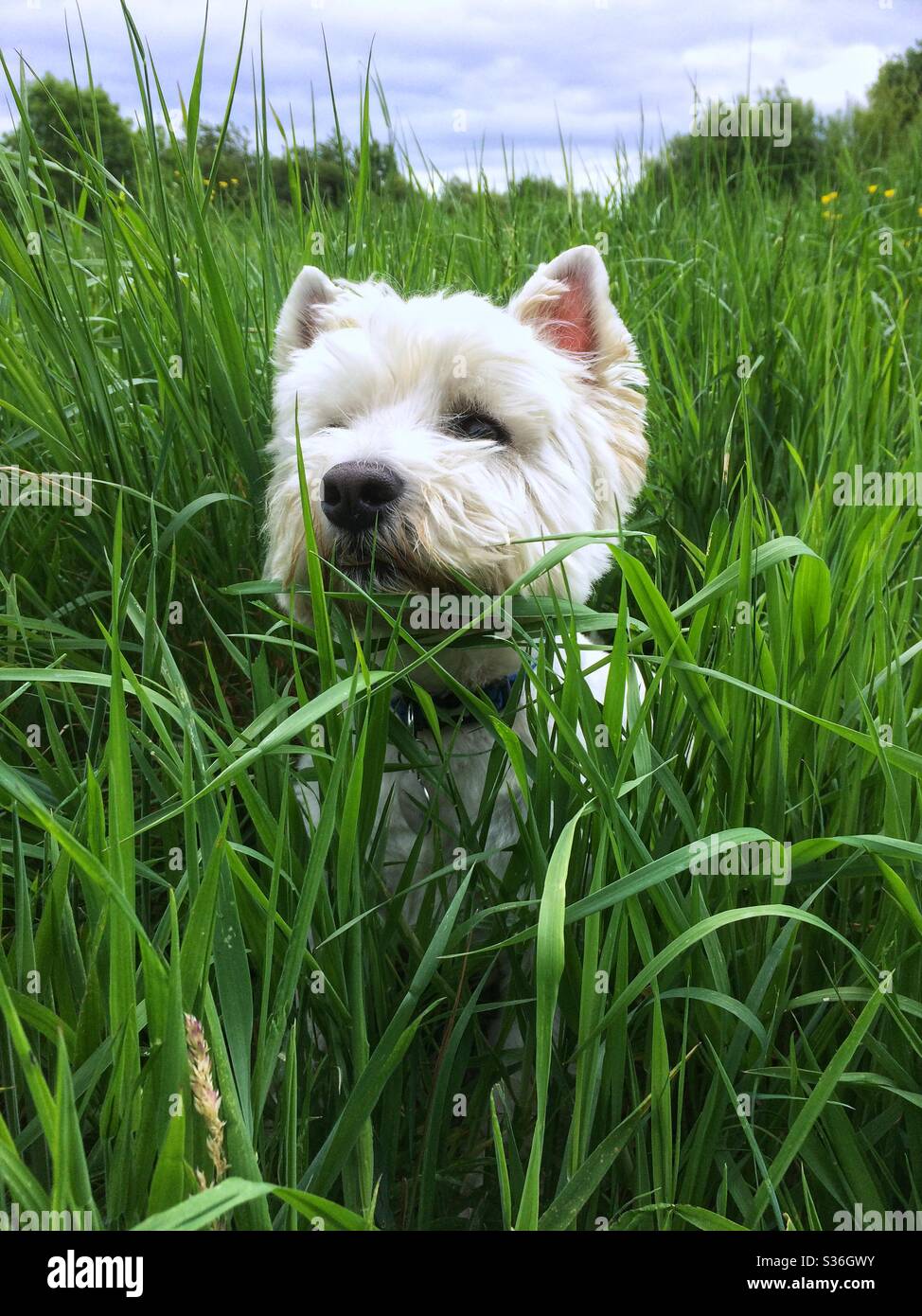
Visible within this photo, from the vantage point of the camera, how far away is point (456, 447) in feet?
8.46

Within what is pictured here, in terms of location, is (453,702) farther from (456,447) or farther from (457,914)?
(457,914)

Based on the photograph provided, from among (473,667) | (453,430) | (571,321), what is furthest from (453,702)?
(571,321)

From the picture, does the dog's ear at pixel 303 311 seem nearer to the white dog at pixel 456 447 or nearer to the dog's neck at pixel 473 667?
the white dog at pixel 456 447

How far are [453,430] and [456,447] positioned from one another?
0.72ft

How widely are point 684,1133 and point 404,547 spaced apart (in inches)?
55.1

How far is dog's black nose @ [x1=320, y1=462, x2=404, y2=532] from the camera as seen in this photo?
2322mm

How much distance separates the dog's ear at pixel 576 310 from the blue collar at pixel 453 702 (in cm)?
119

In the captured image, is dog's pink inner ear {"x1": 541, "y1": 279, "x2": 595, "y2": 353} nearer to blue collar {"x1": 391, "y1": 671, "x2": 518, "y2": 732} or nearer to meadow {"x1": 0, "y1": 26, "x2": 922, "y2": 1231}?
meadow {"x1": 0, "y1": 26, "x2": 922, "y2": 1231}

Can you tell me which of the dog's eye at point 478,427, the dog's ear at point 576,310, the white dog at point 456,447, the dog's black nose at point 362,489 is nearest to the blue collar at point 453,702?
the white dog at point 456,447

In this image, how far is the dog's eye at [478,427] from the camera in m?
2.79

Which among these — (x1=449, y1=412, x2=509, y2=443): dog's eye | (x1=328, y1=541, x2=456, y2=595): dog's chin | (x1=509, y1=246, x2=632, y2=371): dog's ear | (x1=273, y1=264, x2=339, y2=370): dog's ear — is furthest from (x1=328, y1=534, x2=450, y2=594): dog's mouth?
(x1=509, y1=246, x2=632, y2=371): dog's ear

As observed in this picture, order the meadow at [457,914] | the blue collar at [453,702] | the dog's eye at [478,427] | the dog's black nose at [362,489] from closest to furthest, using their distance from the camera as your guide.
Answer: the meadow at [457,914] → the dog's black nose at [362,489] → the blue collar at [453,702] → the dog's eye at [478,427]
